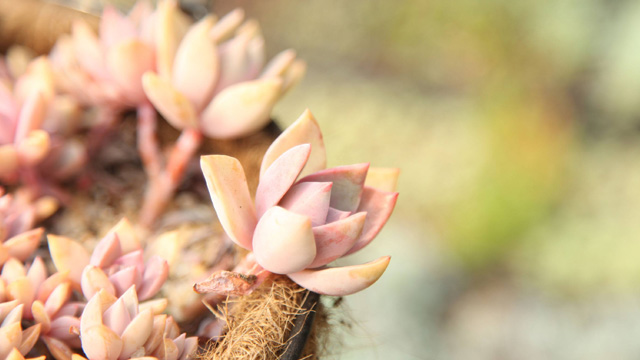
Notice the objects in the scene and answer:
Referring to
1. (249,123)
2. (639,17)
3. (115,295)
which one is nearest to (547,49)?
(639,17)

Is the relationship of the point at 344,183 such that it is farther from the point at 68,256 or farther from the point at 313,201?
the point at 68,256

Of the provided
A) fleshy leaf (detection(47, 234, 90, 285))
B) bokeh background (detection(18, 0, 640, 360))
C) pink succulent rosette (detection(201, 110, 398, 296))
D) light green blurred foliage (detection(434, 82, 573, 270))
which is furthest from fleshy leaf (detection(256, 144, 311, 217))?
light green blurred foliage (detection(434, 82, 573, 270))

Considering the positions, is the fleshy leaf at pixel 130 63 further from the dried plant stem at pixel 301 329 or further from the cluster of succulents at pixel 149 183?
the dried plant stem at pixel 301 329

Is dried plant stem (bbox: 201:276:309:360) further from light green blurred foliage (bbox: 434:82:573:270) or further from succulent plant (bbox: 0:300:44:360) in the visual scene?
light green blurred foliage (bbox: 434:82:573:270)

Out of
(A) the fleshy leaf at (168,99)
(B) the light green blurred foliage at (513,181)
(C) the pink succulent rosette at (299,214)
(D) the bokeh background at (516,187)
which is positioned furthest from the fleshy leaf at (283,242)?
(B) the light green blurred foliage at (513,181)

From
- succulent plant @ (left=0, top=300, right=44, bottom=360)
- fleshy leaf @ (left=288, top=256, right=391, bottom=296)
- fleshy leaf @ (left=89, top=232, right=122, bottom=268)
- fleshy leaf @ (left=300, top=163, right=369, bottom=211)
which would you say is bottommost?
succulent plant @ (left=0, top=300, right=44, bottom=360)

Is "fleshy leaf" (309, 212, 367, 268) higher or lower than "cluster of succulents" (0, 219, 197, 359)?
higher

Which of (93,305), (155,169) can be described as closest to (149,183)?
(155,169)
